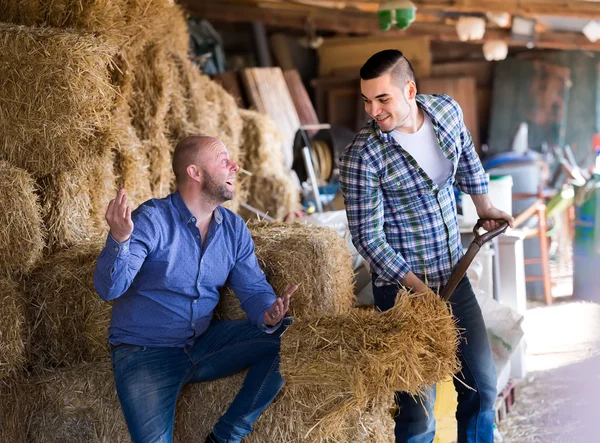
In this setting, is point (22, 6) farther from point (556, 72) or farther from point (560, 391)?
point (556, 72)

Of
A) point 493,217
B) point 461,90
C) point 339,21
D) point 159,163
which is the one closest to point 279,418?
point 493,217

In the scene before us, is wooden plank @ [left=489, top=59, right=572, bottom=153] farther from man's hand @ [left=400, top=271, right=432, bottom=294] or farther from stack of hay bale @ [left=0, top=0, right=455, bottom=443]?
man's hand @ [left=400, top=271, right=432, bottom=294]

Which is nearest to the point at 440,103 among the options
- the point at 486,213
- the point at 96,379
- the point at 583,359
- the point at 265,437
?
the point at 486,213

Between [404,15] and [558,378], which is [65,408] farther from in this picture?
[404,15]

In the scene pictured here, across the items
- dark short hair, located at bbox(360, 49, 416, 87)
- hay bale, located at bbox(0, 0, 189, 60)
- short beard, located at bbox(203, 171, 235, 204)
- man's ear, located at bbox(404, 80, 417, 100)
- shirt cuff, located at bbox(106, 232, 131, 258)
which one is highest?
hay bale, located at bbox(0, 0, 189, 60)

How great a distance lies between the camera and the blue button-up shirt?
2.78 m

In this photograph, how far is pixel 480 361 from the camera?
9.04 ft

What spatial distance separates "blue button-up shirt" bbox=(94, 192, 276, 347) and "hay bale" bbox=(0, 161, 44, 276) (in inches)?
25.4

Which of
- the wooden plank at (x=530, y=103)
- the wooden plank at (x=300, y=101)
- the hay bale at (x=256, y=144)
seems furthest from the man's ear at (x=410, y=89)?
the wooden plank at (x=530, y=103)

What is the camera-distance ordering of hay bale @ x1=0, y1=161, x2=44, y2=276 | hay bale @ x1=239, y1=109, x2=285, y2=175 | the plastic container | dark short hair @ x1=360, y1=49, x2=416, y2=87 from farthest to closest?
hay bale @ x1=239, y1=109, x2=285, y2=175 → the plastic container → hay bale @ x1=0, y1=161, x2=44, y2=276 → dark short hair @ x1=360, y1=49, x2=416, y2=87

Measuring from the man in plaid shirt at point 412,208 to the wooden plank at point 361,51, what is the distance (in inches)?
295

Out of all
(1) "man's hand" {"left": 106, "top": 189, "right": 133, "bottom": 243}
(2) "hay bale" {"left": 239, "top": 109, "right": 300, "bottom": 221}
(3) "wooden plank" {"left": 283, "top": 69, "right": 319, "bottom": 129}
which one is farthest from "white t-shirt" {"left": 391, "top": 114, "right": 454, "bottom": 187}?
(3) "wooden plank" {"left": 283, "top": 69, "right": 319, "bottom": 129}

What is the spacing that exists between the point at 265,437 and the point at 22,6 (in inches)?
85.1

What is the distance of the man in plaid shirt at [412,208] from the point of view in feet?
8.80
